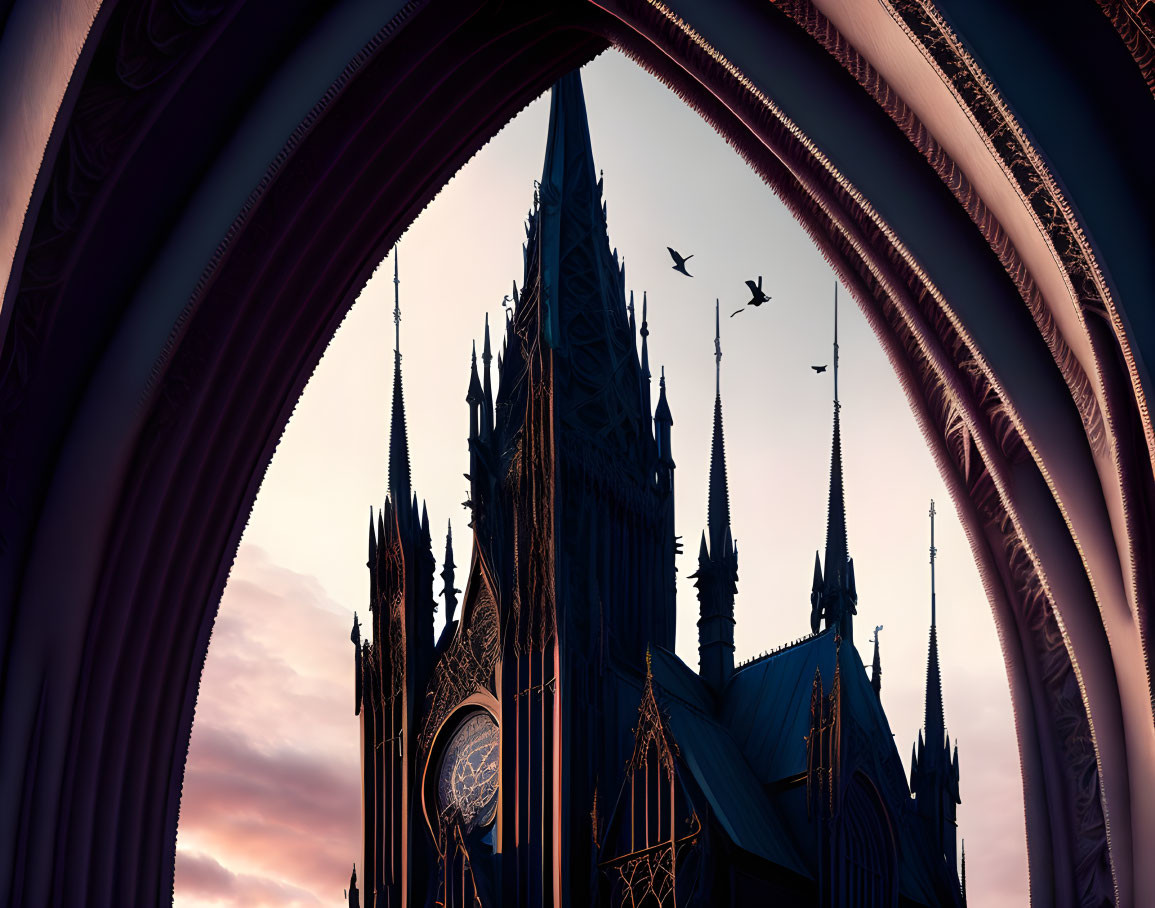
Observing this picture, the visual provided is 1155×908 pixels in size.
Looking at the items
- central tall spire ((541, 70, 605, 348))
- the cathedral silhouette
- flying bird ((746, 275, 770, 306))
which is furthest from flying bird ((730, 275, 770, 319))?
central tall spire ((541, 70, 605, 348))

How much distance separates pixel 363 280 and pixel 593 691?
30.6 meters

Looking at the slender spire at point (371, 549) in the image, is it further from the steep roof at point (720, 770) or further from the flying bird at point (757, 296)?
the flying bird at point (757, 296)

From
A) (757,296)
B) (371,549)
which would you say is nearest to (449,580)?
(371,549)

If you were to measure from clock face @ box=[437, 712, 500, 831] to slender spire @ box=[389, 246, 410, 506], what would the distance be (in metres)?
7.21

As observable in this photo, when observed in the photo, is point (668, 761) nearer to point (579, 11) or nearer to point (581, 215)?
point (581, 215)

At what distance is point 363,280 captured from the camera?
36.3 feet

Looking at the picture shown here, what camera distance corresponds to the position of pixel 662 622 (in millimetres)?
46906

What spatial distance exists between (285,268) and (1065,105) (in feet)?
17.2

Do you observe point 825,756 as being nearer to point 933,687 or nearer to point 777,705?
point 777,705

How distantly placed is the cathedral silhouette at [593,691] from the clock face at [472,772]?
0.08 m

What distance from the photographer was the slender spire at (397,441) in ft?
152

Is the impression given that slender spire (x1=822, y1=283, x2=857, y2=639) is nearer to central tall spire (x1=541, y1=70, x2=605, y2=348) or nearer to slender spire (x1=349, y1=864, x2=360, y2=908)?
central tall spire (x1=541, y1=70, x2=605, y2=348)

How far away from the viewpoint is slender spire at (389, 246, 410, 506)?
4634 centimetres

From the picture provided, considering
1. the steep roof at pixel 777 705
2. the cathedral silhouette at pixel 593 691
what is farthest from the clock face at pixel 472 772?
the steep roof at pixel 777 705
